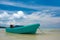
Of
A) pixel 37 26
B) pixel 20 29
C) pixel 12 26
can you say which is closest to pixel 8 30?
pixel 12 26

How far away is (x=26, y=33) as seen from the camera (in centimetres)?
2059

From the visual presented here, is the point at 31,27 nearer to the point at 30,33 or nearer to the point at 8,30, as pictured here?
the point at 30,33

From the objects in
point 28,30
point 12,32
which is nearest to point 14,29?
point 12,32

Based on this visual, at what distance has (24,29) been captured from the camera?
20.1 metres

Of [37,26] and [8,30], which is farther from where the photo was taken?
[8,30]

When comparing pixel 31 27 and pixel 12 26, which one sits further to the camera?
pixel 12 26

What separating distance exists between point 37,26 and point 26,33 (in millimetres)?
1560

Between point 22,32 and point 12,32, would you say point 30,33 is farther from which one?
point 12,32

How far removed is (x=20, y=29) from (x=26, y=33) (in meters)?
0.83

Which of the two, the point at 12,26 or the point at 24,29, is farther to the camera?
the point at 12,26

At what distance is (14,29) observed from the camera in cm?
2134

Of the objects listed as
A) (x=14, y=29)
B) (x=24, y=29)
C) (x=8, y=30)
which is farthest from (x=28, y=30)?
(x=8, y=30)

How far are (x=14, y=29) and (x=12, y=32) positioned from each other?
0.47 metres

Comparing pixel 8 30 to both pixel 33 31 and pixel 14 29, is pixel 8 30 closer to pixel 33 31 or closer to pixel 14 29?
pixel 14 29
